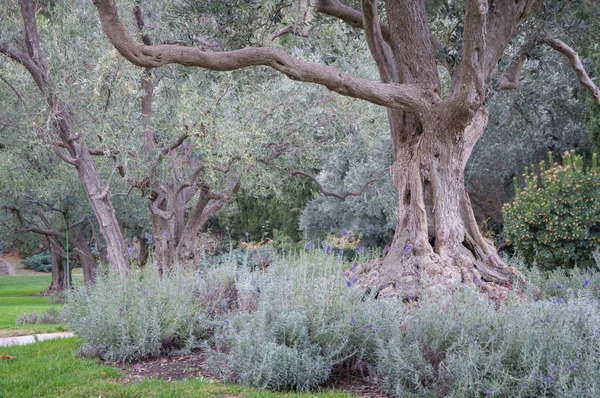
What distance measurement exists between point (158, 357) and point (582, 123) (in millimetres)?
13567

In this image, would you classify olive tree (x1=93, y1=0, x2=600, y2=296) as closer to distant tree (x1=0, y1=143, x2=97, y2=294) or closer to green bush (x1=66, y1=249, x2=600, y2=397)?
green bush (x1=66, y1=249, x2=600, y2=397)

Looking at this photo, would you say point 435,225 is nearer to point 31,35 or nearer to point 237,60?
point 237,60

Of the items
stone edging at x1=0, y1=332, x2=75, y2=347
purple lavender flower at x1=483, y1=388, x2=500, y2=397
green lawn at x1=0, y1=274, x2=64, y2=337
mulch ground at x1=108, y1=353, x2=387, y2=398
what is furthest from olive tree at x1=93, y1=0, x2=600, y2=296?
green lawn at x1=0, y1=274, x2=64, y2=337

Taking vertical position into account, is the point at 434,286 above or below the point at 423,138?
below

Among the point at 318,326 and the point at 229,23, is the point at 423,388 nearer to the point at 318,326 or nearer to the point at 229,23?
the point at 318,326

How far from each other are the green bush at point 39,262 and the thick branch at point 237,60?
106 ft

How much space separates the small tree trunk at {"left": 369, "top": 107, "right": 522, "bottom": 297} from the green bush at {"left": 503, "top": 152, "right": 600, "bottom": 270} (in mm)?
3933

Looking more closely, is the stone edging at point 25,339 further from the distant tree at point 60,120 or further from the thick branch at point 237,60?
the thick branch at point 237,60

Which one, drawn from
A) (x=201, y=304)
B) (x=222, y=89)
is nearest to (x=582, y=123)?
(x=222, y=89)

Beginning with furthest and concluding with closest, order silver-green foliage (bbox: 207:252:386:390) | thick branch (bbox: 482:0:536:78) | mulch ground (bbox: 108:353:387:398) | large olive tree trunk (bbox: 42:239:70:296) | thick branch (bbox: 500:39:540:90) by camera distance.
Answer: large olive tree trunk (bbox: 42:239:70:296)
thick branch (bbox: 500:39:540:90)
thick branch (bbox: 482:0:536:78)
mulch ground (bbox: 108:353:387:398)
silver-green foliage (bbox: 207:252:386:390)

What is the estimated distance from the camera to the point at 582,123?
15328 millimetres

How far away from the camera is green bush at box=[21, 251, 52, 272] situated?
113ft

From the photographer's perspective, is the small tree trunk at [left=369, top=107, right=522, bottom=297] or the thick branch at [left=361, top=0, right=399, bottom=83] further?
the thick branch at [left=361, top=0, right=399, bottom=83]

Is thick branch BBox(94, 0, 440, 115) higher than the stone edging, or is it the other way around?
thick branch BBox(94, 0, 440, 115)
